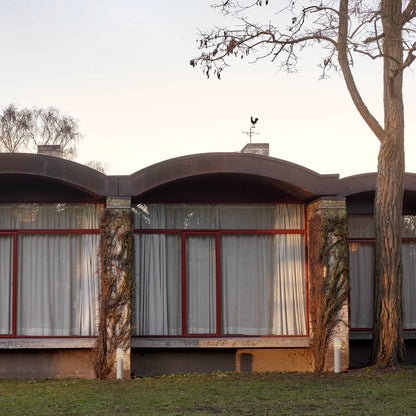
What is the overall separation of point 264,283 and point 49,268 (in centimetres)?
406

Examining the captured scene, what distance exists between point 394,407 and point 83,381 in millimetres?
5492

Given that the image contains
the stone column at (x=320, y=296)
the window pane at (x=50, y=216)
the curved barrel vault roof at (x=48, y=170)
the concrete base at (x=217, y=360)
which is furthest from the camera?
the window pane at (x=50, y=216)

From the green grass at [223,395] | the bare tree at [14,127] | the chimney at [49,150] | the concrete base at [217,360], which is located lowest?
the green grass at [223,395]

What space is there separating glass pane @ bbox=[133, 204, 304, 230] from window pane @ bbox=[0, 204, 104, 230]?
88 cm

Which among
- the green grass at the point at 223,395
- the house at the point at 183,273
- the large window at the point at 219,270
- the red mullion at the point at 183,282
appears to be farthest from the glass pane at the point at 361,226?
the red mullion at the point at 183,282

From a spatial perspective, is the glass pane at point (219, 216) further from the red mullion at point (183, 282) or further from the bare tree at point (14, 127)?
the bare tree at point (14, 127)

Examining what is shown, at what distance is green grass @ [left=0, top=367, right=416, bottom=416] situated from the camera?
30.9 feet

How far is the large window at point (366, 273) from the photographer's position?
14.1 m

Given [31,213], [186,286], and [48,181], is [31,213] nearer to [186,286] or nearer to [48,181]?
[48,181]

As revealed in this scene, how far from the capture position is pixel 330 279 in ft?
42.1

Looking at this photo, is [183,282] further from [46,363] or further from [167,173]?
[46,363]

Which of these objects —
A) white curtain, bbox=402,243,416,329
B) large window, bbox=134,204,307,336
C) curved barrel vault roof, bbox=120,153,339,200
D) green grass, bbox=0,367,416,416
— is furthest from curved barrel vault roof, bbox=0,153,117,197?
white curtain, bbox=402,243,416,329

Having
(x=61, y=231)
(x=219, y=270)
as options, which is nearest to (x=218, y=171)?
(x=219, y=270)

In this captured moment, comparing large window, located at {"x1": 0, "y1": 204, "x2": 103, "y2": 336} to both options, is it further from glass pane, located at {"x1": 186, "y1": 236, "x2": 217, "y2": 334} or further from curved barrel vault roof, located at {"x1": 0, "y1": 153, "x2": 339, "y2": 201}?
glass pane, located at {"x1": 186, "y1": 236, "x2": 217, "y2": 334}
